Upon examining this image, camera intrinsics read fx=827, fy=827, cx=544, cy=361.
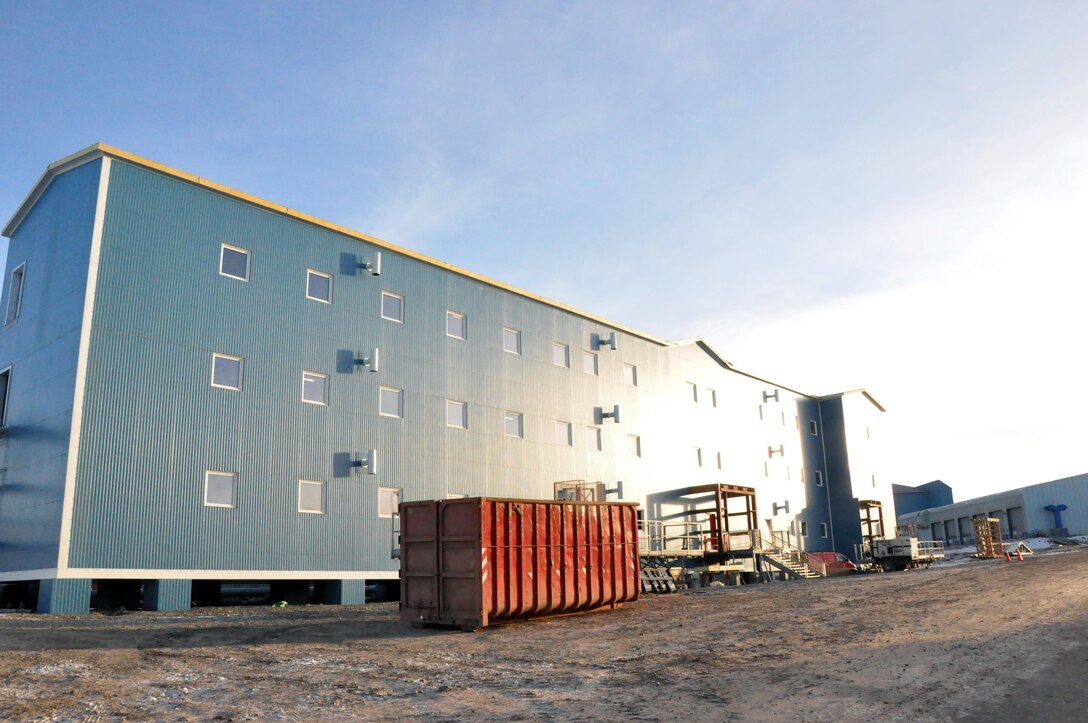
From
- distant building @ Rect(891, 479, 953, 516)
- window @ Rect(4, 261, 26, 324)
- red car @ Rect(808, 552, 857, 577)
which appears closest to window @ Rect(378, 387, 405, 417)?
window @ Rect(4, 261, 26, 324)

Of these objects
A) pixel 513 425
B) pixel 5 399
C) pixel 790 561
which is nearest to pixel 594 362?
pixel 513 425

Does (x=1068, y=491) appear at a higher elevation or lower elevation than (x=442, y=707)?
higher

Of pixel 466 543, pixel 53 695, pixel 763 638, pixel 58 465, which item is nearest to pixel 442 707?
pixel 53 695

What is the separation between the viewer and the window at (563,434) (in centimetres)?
3494

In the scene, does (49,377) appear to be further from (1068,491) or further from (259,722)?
(1068,491)

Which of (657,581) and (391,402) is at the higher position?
(391,402)

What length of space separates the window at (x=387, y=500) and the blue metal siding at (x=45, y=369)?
9681 mm

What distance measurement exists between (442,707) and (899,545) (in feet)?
139

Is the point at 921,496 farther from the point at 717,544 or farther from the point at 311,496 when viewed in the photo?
the point at 311,496

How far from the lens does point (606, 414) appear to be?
37.5 meters

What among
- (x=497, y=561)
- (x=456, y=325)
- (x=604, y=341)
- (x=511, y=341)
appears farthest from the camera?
(x=604, y=341)

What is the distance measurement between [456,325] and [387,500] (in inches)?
296

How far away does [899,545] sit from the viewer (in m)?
45.6

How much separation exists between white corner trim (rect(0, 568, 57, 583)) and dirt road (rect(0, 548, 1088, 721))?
1647 millimetres
